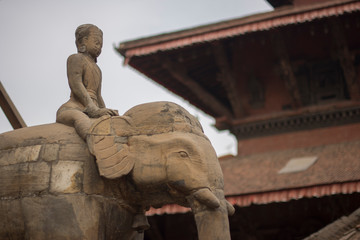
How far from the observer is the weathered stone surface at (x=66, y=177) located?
5.91 m

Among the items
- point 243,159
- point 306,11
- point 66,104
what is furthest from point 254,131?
point 66,104

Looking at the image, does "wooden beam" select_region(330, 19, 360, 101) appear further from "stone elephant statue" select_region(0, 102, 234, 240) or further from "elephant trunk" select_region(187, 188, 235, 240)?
"elephant trunk" select_region(187, 188, 235, 240)

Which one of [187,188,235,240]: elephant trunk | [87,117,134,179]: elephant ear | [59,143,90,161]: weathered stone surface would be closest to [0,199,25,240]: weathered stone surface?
[59,143,90,161]: weathered stone surface

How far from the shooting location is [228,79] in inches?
645

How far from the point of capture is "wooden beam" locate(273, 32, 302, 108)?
1558 centimetres

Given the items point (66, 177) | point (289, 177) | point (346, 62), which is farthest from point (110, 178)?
point (346, 62)

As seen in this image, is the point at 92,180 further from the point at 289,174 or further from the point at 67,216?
the point at 289,174

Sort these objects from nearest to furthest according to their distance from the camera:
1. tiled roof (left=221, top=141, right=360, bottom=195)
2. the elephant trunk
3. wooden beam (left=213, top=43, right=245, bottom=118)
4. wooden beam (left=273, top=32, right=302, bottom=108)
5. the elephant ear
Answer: the elephant trunk
the elephant ear
tiled roof (left=221, top=141, right=360, bottom=195)
wooden beam (left=273, top=32, right=302, bottom=108)
wooden beam (left=213, top=43, right=245, bottom=118)

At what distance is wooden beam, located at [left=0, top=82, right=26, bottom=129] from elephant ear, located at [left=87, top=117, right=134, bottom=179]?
2.15 metres

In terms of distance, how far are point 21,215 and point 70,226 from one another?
50 cm

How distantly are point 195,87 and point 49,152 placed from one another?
1101cm

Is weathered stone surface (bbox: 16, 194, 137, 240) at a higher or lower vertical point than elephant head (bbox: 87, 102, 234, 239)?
lower

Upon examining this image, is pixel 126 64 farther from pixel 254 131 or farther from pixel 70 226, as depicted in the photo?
pixel 70 226

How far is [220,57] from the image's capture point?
16.2m
